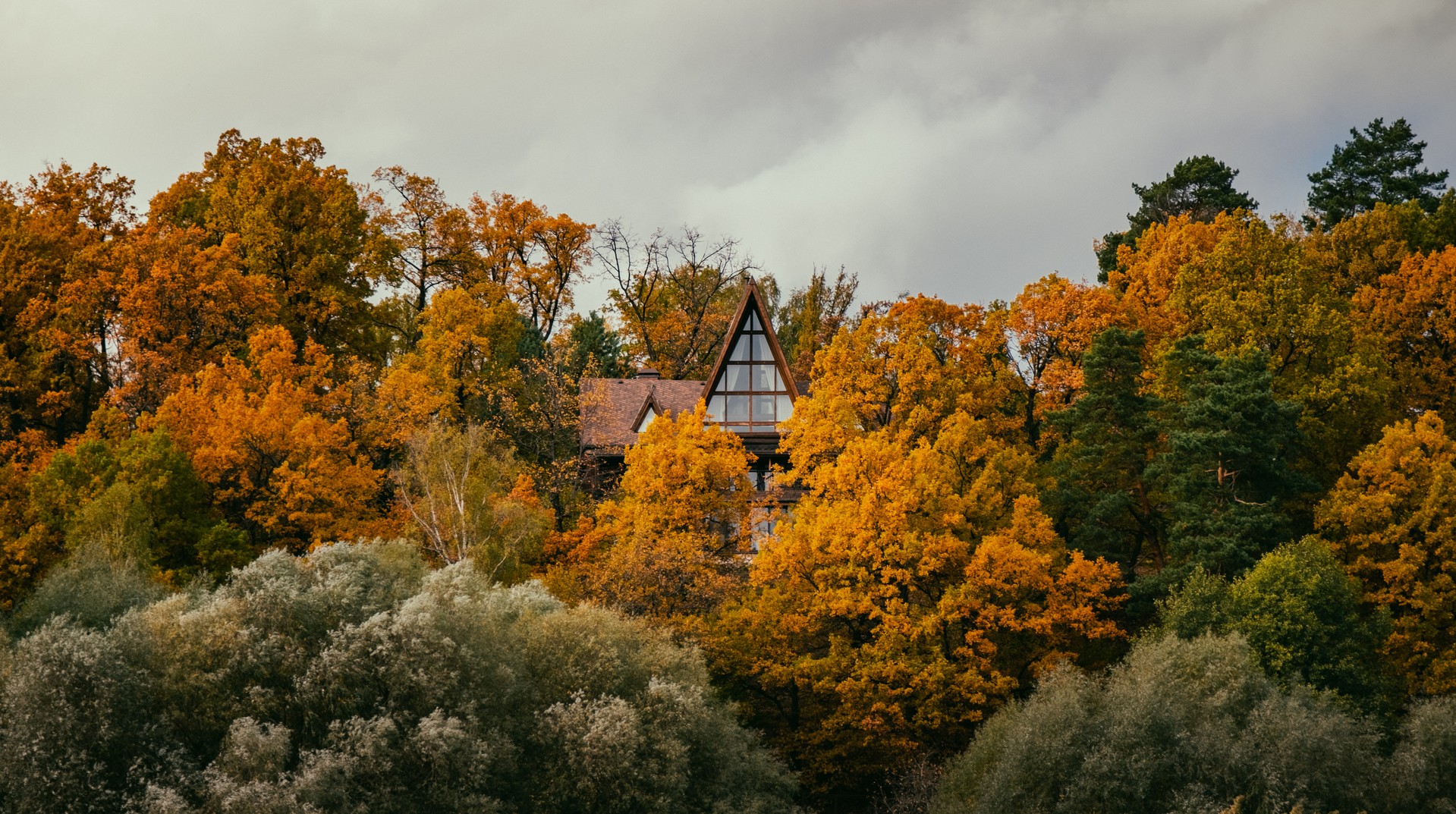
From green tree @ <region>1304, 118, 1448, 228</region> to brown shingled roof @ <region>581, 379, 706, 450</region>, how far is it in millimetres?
34035

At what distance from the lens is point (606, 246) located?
80.5 meters

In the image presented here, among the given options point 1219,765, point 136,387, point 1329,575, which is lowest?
point 1219,765

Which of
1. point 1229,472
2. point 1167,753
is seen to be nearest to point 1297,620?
point 1229,472

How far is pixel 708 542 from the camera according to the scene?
48.1 metres

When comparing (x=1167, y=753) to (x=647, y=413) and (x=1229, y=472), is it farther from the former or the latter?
(x=647, y=413)

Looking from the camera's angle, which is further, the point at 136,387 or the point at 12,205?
the point at 12,205

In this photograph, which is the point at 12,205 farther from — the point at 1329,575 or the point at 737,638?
the point at 1329,575

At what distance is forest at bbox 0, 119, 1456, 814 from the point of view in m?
34.5

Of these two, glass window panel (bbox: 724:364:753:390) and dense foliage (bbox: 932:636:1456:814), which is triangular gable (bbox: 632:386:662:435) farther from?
dense foliage (bbox: 932:636:1456:814)

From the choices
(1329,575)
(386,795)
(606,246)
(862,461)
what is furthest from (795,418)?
(606,246)

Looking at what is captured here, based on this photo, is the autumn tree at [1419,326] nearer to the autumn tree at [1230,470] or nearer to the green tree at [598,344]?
the autumn tree at [1230,470]

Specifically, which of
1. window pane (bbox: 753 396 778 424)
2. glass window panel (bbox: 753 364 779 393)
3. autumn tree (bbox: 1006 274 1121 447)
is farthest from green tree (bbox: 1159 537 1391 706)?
glass window panel (bbox: 753 364 779 393)

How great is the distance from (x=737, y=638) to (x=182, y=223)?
36292mm

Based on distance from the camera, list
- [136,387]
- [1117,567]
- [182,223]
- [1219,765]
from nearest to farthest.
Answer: [1219,765], [1117,567], [136,387], [182,223]
